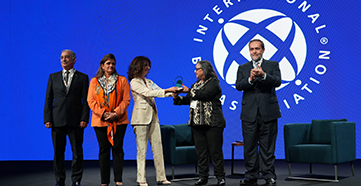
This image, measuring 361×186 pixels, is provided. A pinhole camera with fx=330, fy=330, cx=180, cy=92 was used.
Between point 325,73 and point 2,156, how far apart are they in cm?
610

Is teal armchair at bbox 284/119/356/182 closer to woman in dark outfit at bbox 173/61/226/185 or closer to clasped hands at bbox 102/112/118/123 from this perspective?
woman in dark outfit at bbox 173/61/226/185

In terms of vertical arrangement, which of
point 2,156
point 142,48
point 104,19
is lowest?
point 2,156

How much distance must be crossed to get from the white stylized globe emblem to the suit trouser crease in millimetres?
2458

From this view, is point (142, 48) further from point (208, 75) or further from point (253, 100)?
point (253, 100)

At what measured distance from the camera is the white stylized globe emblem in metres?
5.66

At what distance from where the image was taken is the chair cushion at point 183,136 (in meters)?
4.46

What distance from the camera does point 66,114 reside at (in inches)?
132

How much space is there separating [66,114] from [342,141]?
316cm

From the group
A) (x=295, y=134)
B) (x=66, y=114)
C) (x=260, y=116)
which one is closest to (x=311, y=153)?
(x=295, y=134)

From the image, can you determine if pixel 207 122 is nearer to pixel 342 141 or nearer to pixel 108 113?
pixel 108 113

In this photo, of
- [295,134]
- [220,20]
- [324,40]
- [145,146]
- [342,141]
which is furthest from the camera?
[220,20]

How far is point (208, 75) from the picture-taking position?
370cm

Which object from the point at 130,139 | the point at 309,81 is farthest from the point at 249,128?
the point at 130,139

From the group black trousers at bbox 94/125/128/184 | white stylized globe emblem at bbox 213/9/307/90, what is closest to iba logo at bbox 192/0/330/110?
white stylized globe emblem at bbox 213/9/307/90
